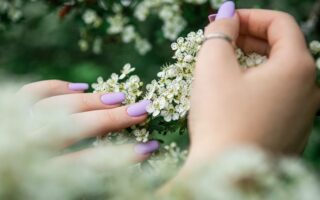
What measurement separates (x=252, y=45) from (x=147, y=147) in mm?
300

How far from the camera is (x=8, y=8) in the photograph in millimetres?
2691

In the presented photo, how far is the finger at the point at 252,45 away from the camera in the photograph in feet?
4.22

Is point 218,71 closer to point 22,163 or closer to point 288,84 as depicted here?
point 288,84

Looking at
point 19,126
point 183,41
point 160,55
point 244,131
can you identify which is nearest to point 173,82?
point 183,41

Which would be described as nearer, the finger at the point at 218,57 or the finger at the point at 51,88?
the finger at the point at 218,57

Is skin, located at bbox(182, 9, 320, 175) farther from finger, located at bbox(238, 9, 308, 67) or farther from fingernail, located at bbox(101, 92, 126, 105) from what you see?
fingernail, located at bbox(101, 92, 126, 105)

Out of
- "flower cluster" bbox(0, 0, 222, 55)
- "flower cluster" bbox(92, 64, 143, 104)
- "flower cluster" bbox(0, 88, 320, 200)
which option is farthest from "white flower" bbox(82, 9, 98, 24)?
"flower cluster" bbox(0, 88, 320, 200)

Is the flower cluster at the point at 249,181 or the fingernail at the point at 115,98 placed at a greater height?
the fingernail at the point at 115,98

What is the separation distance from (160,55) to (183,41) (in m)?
1.78

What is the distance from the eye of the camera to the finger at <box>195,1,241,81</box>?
3.44 feet

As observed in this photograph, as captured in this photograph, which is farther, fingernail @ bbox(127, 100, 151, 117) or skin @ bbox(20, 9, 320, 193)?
fingernail @ bbox(127, 100, 151, 117)

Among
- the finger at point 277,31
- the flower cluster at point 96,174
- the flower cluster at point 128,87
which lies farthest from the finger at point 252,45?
the flower cluster at point 96,174

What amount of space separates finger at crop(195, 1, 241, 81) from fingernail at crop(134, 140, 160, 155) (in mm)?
259

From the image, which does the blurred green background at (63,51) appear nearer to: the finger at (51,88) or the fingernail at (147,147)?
the finger at (51,88)
